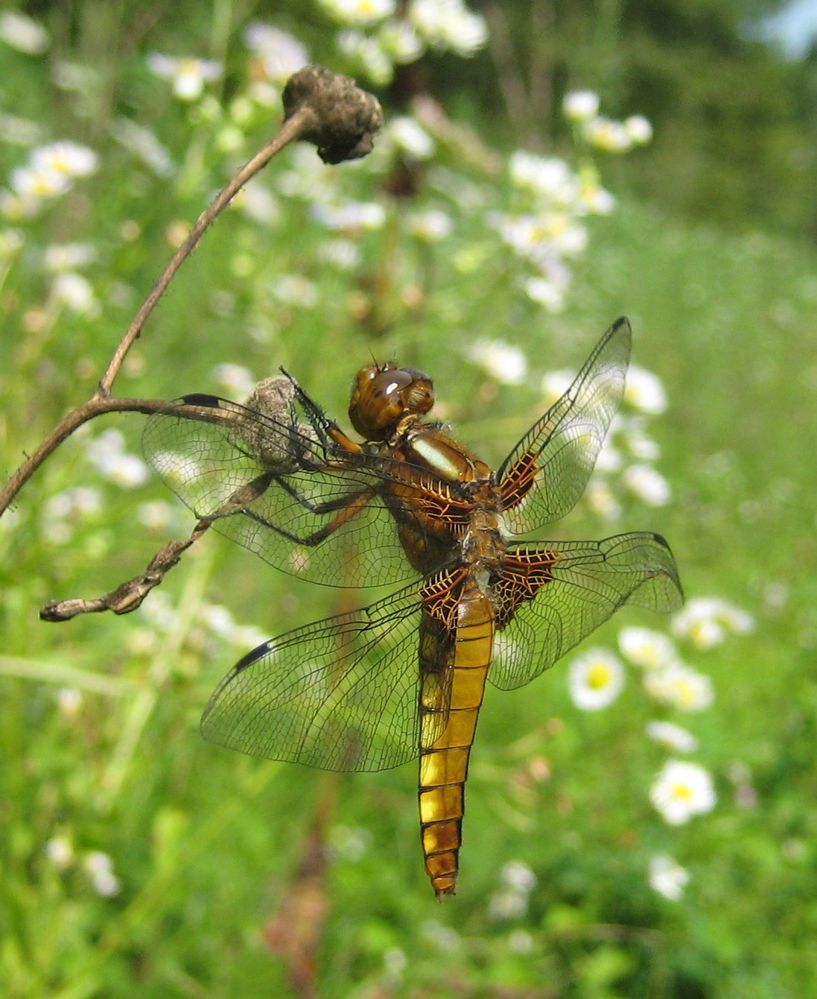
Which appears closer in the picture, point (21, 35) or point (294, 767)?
point (294, 767)

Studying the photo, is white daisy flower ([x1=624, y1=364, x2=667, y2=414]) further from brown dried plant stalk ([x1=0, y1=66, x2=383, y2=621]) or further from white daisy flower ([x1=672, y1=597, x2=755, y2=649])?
brown dried plant stalk ([x1=0, y1=66, x2=383, y2=621])

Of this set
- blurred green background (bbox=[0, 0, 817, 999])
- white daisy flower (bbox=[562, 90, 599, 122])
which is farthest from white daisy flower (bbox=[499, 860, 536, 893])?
white daisy flower (bbox=[562, 90, 599, 122])

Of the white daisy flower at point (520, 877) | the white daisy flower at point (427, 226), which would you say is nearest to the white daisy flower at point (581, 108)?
the white daisy flower at point (427, 226)

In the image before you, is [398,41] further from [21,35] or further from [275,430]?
[21,35]

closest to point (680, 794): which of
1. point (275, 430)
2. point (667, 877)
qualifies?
point (667, 877)

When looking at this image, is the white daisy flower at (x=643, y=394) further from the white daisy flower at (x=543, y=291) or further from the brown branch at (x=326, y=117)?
the brown branch at (x=326, y=117)

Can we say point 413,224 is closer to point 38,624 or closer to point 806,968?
point 38,624
